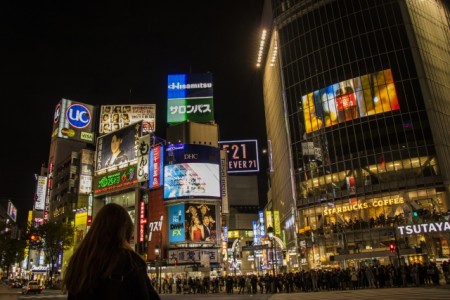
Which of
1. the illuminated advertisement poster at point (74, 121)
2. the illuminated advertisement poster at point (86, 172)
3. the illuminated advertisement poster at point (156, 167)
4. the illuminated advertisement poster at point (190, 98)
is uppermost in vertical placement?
the illuminated advertisement poster at point (74, 121)

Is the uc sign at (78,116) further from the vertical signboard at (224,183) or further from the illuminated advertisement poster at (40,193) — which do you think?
the vertical signboard at (224,183)

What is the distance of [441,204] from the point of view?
4750 cm

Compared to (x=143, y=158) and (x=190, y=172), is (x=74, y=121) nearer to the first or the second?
(x=143, y=158)

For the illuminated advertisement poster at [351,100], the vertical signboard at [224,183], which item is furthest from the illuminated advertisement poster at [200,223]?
the illuminated advertisement poster at [351,100]

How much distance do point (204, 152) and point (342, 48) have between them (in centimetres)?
2514

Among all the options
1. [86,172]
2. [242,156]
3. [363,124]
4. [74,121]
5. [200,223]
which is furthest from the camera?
[74,121]

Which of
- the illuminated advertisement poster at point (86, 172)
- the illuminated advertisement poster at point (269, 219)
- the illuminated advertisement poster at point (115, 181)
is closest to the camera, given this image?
the illuminated advertisement poster at point (269, 219)

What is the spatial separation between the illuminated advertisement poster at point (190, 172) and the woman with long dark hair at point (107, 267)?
56.8 meters

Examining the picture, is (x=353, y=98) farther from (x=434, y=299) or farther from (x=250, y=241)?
(x=250, y=241)

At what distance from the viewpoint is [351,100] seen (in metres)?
56.6

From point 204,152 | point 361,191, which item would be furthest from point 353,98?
point 204,152

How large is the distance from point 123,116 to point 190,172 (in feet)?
89.7

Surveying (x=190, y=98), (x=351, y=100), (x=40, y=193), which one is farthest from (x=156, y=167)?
(x=40, y=193)

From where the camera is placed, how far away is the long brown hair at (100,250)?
2.58 metres
